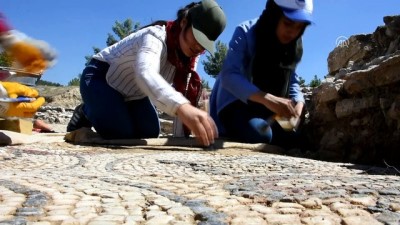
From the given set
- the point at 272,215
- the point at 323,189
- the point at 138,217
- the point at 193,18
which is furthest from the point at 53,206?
the point at 193,18

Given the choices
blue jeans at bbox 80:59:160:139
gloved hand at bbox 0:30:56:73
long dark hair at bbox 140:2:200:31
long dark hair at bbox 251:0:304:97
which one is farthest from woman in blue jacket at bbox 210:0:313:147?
gloved hand at bbox 0:30:56:73

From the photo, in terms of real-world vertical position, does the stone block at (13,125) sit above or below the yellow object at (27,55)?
below

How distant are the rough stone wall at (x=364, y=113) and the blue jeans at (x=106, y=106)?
1281 mm

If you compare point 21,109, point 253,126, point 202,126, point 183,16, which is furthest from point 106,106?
point 202,126

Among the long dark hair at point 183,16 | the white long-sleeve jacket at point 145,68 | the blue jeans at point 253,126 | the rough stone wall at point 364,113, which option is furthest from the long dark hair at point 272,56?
the white long-sleeve jacket at point 145,68

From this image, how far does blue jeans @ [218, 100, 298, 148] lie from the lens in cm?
303

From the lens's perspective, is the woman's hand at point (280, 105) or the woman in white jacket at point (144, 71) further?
the woman's hand at point (280, 105)

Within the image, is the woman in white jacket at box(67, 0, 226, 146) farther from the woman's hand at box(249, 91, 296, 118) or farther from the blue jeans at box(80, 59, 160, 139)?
the woman's hand at box(249, 91, 296, 118)

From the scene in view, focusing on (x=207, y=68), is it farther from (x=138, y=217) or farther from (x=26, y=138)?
(x=138, y=217)

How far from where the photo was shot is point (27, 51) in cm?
177

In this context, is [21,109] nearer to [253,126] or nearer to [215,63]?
[253,126]

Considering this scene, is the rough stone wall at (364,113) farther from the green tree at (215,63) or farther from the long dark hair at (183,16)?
the green tree at (215,63)

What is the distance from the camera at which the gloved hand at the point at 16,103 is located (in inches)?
137

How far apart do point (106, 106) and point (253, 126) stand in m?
1.01
